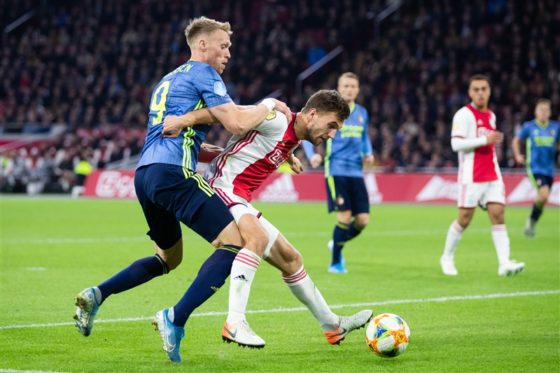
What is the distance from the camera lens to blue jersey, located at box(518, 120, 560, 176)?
61.4 feet

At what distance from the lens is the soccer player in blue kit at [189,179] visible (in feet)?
20.5

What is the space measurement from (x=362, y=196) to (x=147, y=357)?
6.53m

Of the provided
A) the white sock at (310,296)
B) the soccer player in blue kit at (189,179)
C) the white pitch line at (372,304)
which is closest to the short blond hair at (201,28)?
the soccer player in blue kit at (189,179)

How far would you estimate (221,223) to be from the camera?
6.26m

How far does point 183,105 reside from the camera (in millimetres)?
6477

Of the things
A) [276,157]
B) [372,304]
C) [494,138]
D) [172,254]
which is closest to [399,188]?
[494,138]

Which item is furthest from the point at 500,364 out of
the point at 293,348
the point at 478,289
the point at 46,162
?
the point at 46,162

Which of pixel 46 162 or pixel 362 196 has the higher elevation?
pixel 362 196

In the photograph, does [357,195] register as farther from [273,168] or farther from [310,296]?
[310,296]

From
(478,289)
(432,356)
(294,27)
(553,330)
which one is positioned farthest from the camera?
(294,27)

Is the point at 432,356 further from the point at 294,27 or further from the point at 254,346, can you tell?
the point at 294,27

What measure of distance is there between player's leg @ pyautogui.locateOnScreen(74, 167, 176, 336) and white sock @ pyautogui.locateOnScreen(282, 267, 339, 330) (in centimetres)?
87

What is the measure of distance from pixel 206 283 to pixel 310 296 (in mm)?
971

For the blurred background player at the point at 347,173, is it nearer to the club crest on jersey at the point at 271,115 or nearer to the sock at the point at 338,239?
the sock at the point at 338,239
